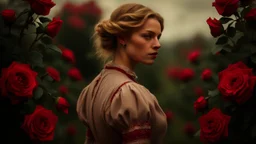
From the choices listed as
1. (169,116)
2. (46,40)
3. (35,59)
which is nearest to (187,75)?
(169,116)

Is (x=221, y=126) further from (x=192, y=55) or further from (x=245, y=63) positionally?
(x=192, y=55)

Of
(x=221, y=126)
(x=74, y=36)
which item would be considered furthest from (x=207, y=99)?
(x=74, y=36)

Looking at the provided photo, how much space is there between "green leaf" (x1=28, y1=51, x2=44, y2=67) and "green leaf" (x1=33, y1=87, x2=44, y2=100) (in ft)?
0.52

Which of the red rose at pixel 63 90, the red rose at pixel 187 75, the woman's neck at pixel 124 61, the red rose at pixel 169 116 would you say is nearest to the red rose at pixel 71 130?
the red rose at pixel 63 90

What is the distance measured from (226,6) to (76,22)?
13.4 feet

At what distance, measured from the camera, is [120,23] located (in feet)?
10.3

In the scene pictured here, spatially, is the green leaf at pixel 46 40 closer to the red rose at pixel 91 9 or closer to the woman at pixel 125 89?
the woman at pixel 125 89

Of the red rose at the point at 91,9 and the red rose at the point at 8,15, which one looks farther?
the red rose at the point at 91,9

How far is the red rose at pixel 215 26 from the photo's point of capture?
12.1ft

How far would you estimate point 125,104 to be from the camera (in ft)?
9.61

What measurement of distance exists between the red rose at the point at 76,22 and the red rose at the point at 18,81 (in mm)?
4070

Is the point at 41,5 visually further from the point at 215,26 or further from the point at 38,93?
the point at 215,26

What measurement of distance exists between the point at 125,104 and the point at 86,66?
427 cm

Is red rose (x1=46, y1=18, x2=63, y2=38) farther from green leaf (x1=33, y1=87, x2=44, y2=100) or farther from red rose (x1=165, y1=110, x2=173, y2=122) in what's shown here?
red rose (x1=165, y1=110, x2=173, y2=122)
